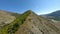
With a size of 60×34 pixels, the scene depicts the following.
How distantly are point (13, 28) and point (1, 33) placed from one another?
6.08ft

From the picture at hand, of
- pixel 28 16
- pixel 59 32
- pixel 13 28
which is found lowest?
pixel 59 32

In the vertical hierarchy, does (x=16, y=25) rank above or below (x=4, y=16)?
below

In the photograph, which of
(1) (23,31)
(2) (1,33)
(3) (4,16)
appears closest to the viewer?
(1) (23,31)

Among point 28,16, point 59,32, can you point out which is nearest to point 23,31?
point 28,16

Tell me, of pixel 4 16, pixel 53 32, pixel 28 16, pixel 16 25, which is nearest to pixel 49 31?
pixel 53 32

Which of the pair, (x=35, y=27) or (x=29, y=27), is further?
(x=35, y=27)

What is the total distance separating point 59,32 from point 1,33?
973cm

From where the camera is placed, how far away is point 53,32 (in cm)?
1991

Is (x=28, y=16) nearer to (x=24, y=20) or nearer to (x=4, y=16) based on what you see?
(x=24, y=20)

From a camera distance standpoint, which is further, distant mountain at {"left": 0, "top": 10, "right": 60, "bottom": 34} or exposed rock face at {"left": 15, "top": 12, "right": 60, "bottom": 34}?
distant mountain at {"left": 0, "top": 10, "right": 60, "bottom": 34}

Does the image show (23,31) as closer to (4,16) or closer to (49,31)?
(49,31)

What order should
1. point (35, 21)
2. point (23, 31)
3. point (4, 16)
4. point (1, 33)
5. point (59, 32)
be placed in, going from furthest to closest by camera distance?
point (4, 16), point (59, 32), point (35, 21), point (1, 33), point (23, 31)

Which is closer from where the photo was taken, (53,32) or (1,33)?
(1,33)

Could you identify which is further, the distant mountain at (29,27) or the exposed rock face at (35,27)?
the distant mountain at (29,27)
